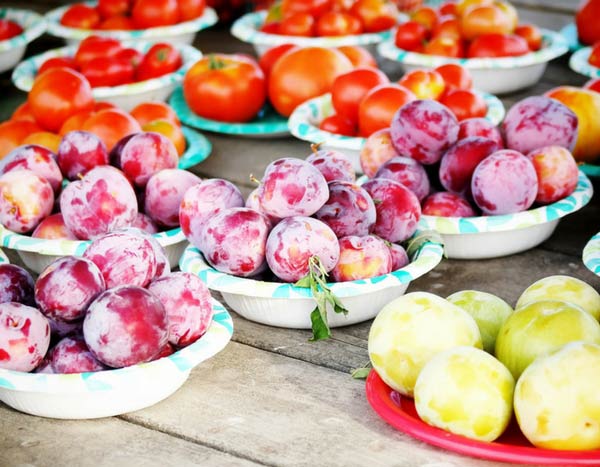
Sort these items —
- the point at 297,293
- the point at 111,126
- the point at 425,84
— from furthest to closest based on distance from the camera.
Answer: the point at 425,84 → the point at 111,126 → the point at 297,293

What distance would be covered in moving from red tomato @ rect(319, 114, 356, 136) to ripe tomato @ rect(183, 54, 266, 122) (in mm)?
279

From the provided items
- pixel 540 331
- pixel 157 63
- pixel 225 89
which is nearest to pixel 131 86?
pixel 157 63

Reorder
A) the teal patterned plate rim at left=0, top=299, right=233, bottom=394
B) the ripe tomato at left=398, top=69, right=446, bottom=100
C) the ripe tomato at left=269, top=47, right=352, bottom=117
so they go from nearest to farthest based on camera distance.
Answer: the teal patterned plate rim at left=0, top=299, right=233, bottom=394 → the ripe tomato at left=398, top=69, right=446, bottom=100 → the ripe tomato at left=269, top=47, right=352, bottom=117

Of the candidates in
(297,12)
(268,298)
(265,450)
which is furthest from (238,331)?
(297,12)

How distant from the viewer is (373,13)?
8.00ft

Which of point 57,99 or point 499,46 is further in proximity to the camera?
point 499,46

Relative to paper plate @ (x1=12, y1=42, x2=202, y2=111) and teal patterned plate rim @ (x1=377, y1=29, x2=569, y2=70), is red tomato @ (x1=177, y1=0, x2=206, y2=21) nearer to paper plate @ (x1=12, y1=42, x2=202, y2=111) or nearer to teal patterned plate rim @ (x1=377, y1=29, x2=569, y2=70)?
paper plate @ (x1=12, y1=42, x2=202, y2=111)

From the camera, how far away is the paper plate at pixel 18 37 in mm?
2414

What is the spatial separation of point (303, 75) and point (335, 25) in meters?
0.43

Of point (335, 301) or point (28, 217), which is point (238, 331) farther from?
point (28, 217)

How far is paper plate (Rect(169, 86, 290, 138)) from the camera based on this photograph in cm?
198

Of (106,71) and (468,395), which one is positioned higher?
(468,395)

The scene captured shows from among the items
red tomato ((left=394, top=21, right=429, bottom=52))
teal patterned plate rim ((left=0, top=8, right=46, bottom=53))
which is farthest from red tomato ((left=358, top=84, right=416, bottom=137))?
teal patterned plate rim ((left=0, top=8, right=46, bottom=53))

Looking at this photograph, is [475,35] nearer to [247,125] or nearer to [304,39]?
[304,39]
